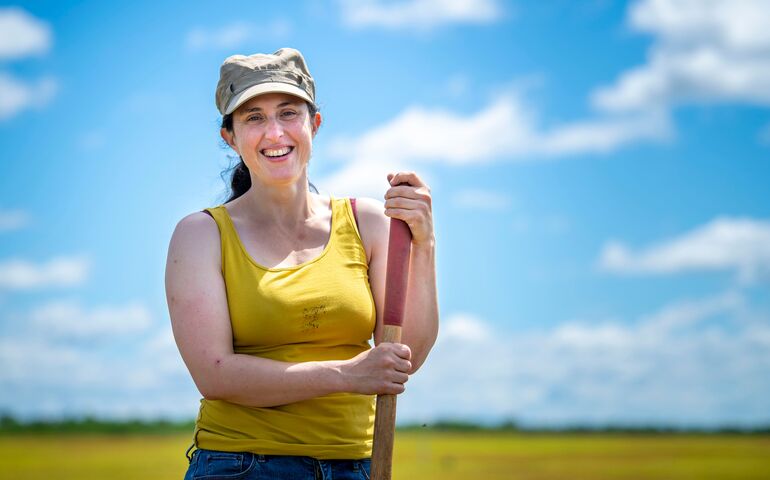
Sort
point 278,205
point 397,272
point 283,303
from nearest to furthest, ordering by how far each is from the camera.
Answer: point 283,303 < point 397,272 < point 278,205

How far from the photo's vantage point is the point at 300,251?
4.16m

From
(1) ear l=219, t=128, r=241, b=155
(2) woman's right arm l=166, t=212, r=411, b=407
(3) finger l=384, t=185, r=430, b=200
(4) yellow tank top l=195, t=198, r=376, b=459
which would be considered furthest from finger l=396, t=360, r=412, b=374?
(1) ear l=219, t=128, r=241, b=155

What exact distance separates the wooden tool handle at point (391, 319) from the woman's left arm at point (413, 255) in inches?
2.9

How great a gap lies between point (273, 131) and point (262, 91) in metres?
0.18

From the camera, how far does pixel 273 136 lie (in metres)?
4.05

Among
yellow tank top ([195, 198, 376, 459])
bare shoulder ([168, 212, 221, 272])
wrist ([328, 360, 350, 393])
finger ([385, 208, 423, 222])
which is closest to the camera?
wrist ([328, 360, 350, 393])

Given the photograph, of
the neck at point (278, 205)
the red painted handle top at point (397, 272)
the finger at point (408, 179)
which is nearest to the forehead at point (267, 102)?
the neck at point (278, 205)

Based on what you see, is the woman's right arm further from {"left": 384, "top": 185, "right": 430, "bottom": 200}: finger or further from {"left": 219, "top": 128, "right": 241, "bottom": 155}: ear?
{"left": 384, "top": 185, "right": 430, "bottom": 200}: finger

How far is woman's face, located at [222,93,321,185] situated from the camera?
4.07 m

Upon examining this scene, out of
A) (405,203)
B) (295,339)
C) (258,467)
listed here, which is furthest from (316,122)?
(258,467)

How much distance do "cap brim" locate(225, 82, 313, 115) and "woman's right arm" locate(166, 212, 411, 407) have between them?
0.55 metres

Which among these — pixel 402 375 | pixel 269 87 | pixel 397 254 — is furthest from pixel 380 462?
pixel 269 87

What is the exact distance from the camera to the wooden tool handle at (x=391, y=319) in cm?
399

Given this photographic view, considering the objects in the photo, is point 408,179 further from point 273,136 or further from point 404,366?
point 404,366
